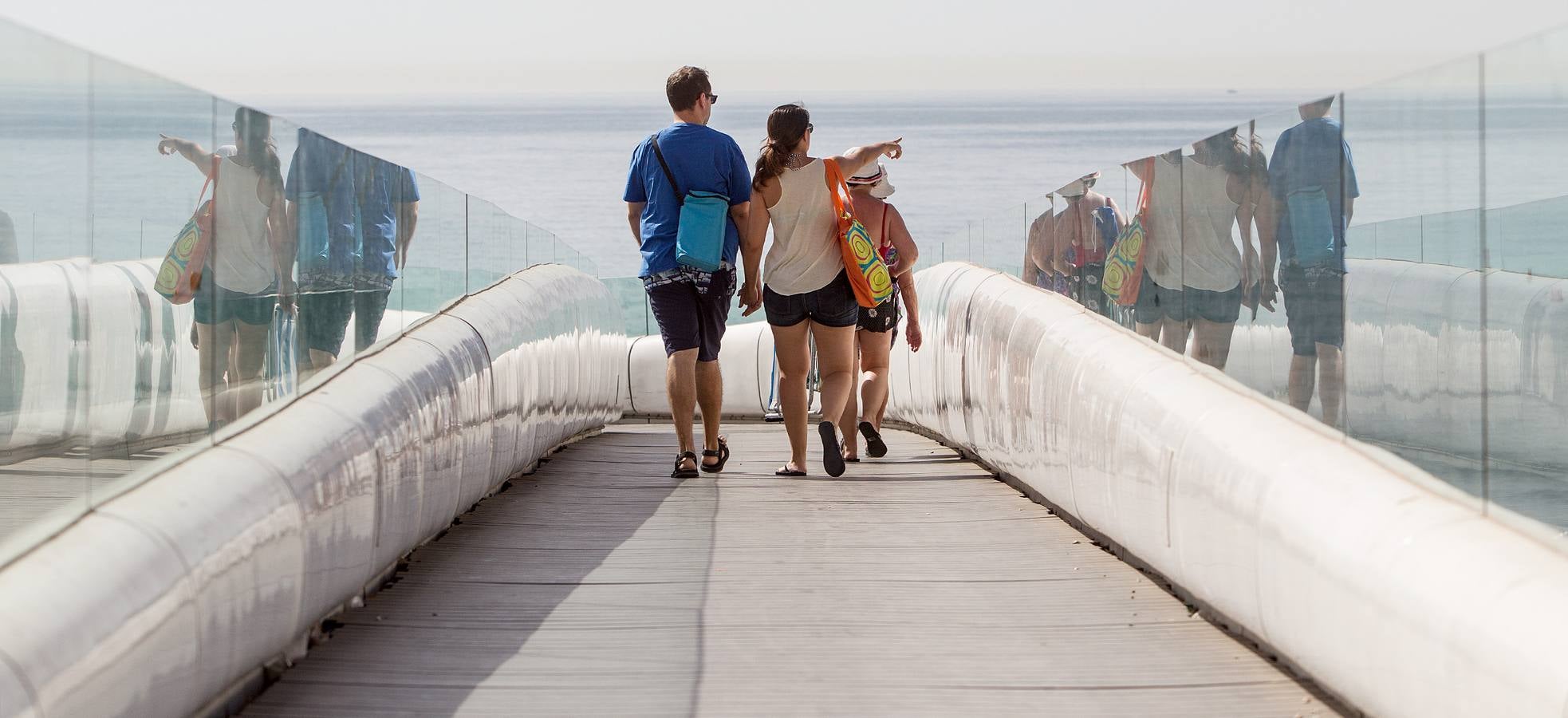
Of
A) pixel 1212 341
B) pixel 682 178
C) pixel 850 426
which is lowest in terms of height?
pixel 850 426

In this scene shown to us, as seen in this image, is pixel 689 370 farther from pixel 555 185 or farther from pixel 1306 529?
pixel 555 185

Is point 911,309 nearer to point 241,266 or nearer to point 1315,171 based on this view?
point 1315,171

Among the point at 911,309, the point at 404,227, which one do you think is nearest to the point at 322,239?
the point at 404,227

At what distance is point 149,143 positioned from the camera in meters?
3.73

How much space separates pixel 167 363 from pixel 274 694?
0.85m

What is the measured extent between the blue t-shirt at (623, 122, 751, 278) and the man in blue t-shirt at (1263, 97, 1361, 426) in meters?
3.21

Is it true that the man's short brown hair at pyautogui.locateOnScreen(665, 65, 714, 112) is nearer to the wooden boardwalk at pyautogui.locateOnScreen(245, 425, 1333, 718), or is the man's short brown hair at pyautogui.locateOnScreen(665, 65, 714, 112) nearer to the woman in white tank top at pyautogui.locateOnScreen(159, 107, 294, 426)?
the wooden boardwalk at pyautogui.locateOnScreen(245, 425, 1333, 718)

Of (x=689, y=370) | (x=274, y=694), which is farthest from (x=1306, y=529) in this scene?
(x=689, y=370)

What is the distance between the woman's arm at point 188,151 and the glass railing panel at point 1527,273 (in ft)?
9.91

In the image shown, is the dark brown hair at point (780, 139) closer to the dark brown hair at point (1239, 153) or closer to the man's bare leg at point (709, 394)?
the man's bare leg at point (709, 394)

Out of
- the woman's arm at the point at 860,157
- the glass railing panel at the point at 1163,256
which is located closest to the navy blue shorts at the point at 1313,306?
the glass railing panel at the point at 1163,256

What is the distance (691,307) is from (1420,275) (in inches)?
153

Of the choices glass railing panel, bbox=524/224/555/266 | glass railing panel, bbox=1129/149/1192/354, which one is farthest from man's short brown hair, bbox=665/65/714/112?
glass railing panel, bbox=1129/149/1192/354

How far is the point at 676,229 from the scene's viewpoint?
24.1ft
